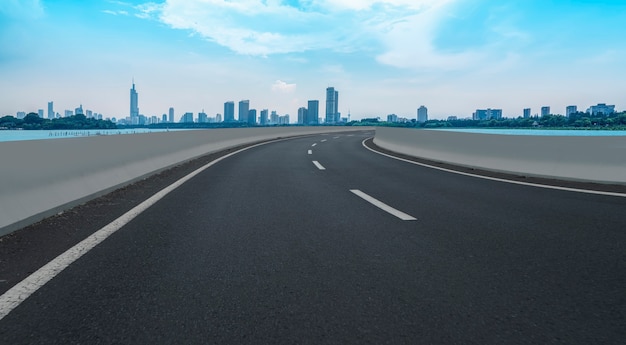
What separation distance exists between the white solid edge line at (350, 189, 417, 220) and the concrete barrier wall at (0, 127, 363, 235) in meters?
4.56

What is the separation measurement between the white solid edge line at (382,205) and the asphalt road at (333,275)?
139 millimetres

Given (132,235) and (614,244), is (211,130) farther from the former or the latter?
(614,244)

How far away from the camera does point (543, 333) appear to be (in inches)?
104

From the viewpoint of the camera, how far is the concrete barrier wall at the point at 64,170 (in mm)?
5141

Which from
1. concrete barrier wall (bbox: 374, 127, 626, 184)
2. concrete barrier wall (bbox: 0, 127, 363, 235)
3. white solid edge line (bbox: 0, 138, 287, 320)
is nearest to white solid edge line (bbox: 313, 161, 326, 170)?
concrete barrier wall (bbox: 374, 127, 626, 184)

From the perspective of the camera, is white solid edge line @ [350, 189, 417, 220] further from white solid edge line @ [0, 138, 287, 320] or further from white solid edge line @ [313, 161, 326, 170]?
white solid edge line @ [313, 161, 326, 170]

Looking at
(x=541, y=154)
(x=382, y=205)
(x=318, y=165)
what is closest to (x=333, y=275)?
(x=382, y=205)

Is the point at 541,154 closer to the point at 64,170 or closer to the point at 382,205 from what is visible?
the point at 382,205

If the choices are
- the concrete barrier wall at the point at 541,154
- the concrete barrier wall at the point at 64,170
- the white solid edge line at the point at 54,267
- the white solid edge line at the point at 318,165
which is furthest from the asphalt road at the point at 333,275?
the white solid edge line at the point at 318,165

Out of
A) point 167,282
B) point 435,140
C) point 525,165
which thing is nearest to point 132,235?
point 167,282

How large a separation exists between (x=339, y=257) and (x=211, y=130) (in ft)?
55.0

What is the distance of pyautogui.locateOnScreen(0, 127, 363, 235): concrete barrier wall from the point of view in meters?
5.14

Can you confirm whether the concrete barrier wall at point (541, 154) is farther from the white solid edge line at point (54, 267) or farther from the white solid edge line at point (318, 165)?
the white solid edge line at point (54, 267)

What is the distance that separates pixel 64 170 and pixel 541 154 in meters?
9.93
